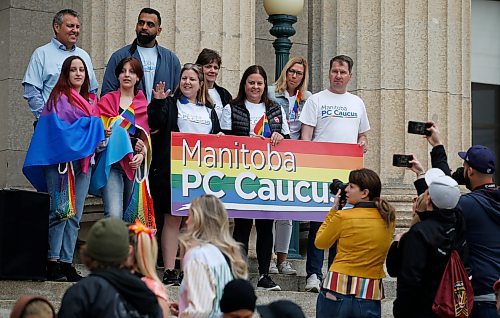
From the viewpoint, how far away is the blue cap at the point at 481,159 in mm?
11148

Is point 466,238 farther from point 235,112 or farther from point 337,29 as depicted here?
point 337,29

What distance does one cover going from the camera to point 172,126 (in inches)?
526

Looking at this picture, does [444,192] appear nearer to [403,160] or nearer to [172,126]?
[403,160]

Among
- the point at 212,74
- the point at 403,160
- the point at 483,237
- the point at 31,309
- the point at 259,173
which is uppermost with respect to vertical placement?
the point at 212,74

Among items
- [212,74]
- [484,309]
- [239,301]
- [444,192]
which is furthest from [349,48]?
[239,301]

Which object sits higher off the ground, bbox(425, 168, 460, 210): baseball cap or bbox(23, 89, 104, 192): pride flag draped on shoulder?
bbox(23, 89, 104, 192): pride flag draped on shoulder

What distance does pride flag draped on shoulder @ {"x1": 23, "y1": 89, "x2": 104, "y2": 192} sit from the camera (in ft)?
41.3

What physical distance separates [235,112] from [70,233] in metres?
1.96

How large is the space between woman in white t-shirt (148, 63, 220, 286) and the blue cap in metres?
2.99

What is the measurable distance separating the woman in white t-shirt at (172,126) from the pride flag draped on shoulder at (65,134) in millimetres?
693

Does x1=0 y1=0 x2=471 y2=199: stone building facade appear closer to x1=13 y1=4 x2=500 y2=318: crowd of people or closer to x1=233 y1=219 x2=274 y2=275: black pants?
x1=13 y1=4 x2=500 y2=318: crowd of people

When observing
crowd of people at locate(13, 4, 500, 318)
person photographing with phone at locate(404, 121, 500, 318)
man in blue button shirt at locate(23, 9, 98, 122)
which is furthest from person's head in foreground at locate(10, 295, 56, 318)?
man in blue button shirt at locate(23, 9, 98, 122)

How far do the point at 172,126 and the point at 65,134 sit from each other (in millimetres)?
1115

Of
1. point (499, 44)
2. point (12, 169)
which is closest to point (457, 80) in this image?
point (499, 44)
